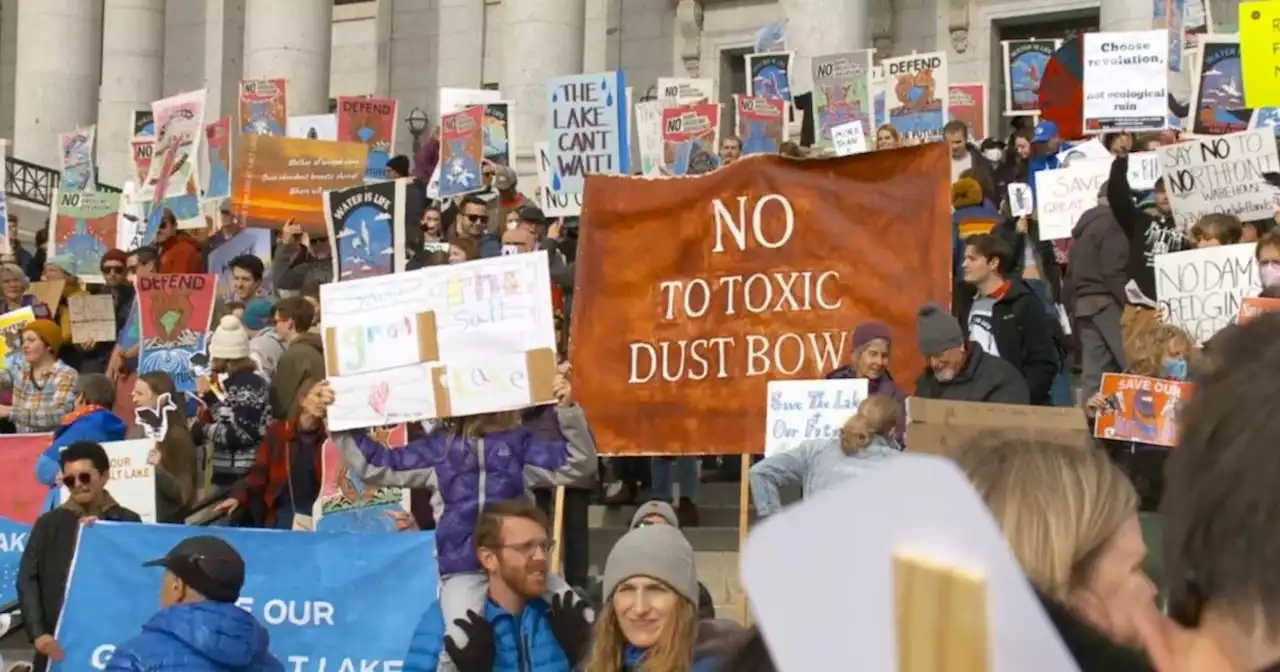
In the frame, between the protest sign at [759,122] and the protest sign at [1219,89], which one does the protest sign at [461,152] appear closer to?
the protest sign at [759,122]

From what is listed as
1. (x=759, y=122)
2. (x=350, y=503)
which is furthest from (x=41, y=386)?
(x=759, y=122)

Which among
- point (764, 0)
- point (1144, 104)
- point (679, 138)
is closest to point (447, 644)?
point (1144, 104)

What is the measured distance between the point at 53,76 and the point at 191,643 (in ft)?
70.9

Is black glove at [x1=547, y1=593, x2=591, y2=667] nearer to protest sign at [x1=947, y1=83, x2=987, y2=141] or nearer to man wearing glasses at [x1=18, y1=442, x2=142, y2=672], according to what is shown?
man wearing glasses at [x1=18, y1=442, x2=142, y2=672]

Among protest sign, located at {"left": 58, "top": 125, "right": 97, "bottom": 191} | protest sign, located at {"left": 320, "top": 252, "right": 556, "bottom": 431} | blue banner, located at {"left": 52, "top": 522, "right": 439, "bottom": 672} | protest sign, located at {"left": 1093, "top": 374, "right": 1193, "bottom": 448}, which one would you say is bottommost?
blue banner, located at {"left": 52, "top": 522, "right": 439, "bottom": 672}

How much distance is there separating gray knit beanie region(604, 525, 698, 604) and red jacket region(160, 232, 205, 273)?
464 inches

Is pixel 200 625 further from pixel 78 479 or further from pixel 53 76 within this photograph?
pixel 53 76

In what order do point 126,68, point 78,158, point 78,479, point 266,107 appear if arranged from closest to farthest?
point 78,479, point 266,107, point 78,158, point 126,68

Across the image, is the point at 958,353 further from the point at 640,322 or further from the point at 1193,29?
the point at 1193,29

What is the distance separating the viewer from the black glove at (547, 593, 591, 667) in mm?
5586

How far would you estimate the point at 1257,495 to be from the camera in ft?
4.17

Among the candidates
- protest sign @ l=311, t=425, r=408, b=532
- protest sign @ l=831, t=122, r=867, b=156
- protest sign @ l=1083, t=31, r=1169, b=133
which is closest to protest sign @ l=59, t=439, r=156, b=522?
protest sign @ l=311, t=425, r=408, b=532

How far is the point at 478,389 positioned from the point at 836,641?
21.9 feet

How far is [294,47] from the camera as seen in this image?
23516 mm
